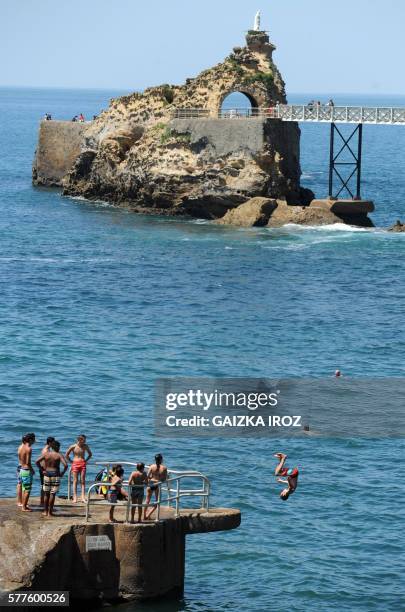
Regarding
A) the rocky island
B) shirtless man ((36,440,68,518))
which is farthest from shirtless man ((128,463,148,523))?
the rocky island

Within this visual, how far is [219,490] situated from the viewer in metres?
36.8

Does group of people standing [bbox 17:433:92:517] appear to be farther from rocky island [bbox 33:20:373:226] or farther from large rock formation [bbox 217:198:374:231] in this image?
rocky island [bbox 33:20:373:226]

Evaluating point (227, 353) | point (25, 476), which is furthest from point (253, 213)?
point (25, 476)

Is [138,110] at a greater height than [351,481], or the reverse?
[138,110]

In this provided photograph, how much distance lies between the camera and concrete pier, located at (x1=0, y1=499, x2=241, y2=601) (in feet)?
86.2

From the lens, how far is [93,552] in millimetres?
26969

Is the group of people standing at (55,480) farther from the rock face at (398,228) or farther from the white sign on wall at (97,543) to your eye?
the rock face at (398,228)

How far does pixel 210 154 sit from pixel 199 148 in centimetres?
110

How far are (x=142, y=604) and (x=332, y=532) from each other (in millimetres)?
8062

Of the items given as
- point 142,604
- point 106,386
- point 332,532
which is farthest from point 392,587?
point 106,386

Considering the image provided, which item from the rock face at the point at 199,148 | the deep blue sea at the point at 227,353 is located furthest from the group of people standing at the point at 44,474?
the rock face at the point at 199,148

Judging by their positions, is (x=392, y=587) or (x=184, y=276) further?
(x=184, y=276)

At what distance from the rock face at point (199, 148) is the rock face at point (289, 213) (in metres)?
1.22

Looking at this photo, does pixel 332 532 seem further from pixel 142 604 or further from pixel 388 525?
pixel 142 604
